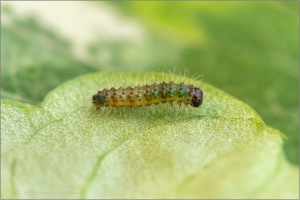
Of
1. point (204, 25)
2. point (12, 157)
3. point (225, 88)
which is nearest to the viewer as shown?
point (12, 157)

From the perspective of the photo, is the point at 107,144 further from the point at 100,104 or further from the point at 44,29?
the point at 44,29

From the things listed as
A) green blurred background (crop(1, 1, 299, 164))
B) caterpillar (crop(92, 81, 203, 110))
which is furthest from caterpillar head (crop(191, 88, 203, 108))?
green blurred background (crop(1, 1, 299, 164))

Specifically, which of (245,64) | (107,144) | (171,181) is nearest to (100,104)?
(107,144)

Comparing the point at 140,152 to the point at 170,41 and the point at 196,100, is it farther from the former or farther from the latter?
the point at 170,41

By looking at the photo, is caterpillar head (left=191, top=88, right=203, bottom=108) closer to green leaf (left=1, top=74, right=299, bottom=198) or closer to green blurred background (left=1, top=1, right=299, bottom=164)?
green leaf (left=1, top=74, right=299, bottom=198)

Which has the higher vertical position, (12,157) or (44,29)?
(44,29)

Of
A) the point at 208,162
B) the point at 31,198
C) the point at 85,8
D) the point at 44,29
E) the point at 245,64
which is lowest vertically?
the point at 31,198
